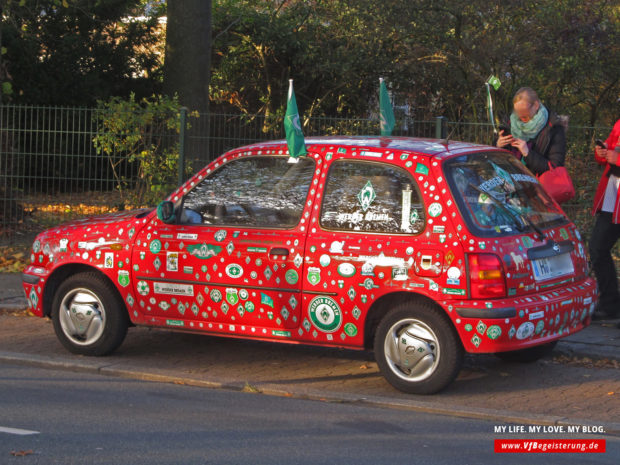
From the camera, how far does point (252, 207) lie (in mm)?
7008

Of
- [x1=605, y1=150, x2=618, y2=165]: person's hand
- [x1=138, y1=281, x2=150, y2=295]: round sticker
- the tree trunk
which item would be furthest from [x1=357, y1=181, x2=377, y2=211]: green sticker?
the tree trunk

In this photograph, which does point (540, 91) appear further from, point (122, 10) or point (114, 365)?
point (114, 365)

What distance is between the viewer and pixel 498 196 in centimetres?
652

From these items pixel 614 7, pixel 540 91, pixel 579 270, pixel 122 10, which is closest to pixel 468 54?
pixel 540 91

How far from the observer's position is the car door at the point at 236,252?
6742 millimetres

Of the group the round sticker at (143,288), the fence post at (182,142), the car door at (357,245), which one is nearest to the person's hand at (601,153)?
the car door at (357,245)

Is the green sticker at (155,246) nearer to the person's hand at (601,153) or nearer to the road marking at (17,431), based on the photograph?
the road marking at (17,431)

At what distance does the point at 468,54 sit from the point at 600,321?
992cm

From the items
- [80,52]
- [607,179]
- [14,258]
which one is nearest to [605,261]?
[607,179]

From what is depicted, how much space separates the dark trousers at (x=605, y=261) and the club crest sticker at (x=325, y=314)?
11.1 feet

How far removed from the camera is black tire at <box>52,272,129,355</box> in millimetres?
7406

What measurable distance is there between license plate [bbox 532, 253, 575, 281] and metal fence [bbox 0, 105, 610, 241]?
4.00m

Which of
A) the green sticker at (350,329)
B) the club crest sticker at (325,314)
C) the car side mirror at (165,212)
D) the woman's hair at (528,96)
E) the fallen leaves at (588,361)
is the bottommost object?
the fallen leaves at (588,361)

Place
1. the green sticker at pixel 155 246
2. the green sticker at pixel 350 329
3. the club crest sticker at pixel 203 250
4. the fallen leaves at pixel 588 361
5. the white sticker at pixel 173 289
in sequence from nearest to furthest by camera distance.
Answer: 1. the green sticker at pixel 350 329
2. the club crest sticker at pixel 203 250
3. the white sticker at pixel 173 289
4. the green sticker at pixel 155 246
5. the fallen leaves at pixel 588 361
